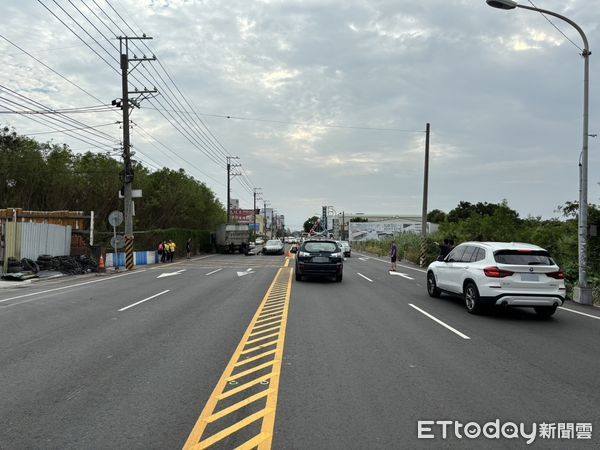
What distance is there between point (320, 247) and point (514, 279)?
8.98 meters

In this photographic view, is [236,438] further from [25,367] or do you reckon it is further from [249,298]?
[249,298]

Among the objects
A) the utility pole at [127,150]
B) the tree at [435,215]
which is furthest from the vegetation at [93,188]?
the tree at [435,215]

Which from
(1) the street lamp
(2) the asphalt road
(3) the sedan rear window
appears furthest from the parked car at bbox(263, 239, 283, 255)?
(2) the asphalt road

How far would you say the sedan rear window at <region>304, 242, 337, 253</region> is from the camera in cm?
1833

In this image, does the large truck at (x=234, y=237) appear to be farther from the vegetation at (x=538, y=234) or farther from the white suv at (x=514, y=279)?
the white suv at (x=514, y=279)

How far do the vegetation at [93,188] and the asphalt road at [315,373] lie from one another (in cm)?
2148

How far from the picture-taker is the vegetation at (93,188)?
32.7m

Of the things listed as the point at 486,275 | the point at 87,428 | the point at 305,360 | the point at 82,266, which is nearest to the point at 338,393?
the point at 305,360

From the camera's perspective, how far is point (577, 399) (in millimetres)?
5355

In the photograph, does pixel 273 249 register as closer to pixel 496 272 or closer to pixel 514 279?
pixel 496 272

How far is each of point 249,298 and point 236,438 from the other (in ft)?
30.4

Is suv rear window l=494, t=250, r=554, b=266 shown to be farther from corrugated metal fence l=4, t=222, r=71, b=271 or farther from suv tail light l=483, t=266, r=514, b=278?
corrugated metal fence l=4, t=222, r=71, b=271

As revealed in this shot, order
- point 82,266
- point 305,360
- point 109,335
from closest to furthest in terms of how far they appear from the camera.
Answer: point 305,360
point 109,335
point 82,266

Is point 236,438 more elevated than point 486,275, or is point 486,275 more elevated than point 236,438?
point 486,275
